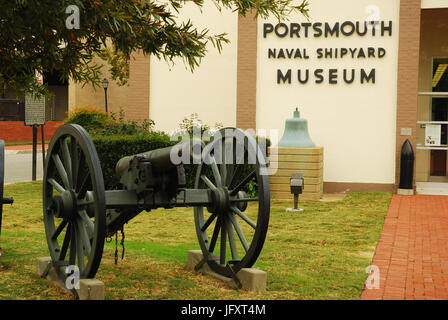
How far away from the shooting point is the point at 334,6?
1592 cm

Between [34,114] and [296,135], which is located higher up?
[34,114]

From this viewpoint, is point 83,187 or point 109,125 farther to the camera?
point 109,125

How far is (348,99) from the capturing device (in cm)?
1588

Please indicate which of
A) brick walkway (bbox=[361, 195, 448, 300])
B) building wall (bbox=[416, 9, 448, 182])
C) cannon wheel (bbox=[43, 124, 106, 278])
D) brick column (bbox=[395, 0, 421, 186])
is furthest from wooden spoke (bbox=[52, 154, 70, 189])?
building wall (bbox=[416, 9, 448, 182])

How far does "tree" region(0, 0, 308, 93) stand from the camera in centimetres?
570

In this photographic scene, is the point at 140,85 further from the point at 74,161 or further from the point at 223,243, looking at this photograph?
the point at 74,161

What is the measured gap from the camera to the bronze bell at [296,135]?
14477 millimetres

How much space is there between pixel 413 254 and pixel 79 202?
167 inches

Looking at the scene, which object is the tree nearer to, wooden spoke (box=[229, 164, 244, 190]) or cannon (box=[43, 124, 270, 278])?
cannon (box=[43, 124, 270, 278])

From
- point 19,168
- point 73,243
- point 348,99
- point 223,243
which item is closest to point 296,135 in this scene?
point 348,99

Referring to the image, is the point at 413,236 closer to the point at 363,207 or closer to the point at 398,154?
the point at 363,207

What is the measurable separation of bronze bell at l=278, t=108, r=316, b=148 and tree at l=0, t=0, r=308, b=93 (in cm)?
716
